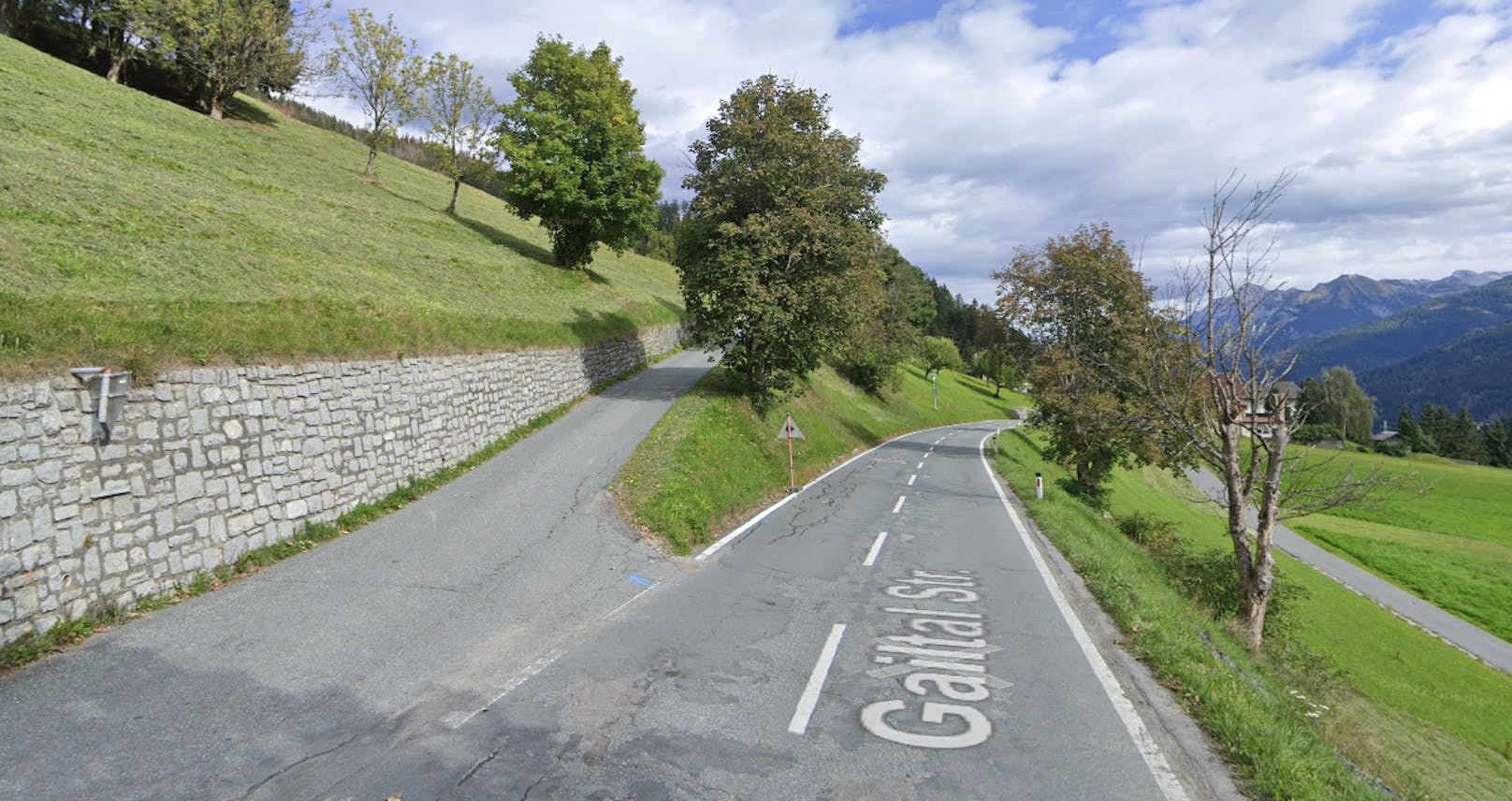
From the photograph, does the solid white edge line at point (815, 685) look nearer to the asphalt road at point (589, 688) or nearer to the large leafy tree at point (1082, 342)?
the asphalt road at point (589, 688)

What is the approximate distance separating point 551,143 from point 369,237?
38.1 ft

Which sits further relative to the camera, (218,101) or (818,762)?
(218,101)

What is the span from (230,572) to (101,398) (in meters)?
2.42

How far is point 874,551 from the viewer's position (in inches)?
470

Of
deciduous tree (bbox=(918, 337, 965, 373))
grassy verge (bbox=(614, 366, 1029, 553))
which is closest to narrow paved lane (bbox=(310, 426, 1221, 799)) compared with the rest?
grassy verge (bbox=(614, 366, 1029, 553))

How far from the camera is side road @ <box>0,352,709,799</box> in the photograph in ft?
15.0

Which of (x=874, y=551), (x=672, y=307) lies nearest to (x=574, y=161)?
(x=672, y=307)

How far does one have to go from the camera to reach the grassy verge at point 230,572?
5.98 meters

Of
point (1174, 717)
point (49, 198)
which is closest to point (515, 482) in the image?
point (49, 198)

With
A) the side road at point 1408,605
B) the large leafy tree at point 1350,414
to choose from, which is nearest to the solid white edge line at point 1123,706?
the side road at point 1408,605

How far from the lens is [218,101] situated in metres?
35.7

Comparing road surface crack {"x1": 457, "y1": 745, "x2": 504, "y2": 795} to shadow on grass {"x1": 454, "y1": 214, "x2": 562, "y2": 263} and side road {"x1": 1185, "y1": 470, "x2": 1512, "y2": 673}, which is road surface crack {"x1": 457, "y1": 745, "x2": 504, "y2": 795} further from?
shadow on grass {"x1": 454, "y1": 214, "x2": 562, "y2": 263}

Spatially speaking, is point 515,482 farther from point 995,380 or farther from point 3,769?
point 995,380

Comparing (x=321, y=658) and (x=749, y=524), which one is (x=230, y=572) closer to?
(x=321, y=658)
